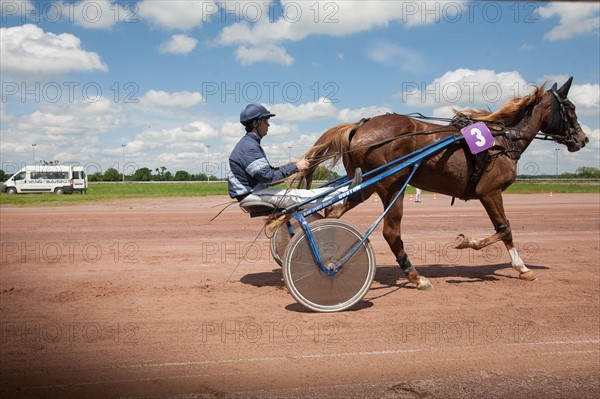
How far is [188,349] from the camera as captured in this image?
13.8ft

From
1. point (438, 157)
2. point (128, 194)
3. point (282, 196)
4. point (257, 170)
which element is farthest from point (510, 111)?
point (128, 194)

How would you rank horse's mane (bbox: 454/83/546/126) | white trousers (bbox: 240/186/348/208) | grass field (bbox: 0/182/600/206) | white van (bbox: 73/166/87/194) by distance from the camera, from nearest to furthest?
white trousers (bbox: 240/186/348/208) → horse's mane (bbox: 454/83/546/126) → grass field (bbox: 0/182/600/206) → white van (bbox: 73/166/87/194)

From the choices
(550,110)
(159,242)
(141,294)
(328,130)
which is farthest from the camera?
(159,242)

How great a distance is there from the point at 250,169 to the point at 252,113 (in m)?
0.70

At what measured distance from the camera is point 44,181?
37594 millimetres

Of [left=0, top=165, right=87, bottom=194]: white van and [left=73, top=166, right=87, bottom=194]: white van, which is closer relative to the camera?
[left=0, top=165, right=87, bottom=194]: white van

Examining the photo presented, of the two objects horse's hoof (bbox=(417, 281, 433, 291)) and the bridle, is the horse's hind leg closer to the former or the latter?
horse's hoof (bbox=(417, 281, 433, 291))

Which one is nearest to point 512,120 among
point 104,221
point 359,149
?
point 359,149

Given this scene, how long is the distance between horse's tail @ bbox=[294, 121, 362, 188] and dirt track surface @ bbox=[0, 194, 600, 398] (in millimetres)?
1432

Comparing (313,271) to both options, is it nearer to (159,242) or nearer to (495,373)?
(495,373)

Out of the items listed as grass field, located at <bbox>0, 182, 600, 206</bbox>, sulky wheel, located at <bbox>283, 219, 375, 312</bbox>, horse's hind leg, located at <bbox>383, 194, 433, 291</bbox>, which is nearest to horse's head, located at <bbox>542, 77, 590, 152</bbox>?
horse's hind leg, located at <bbox>383, 194, 433, 291</bbox>

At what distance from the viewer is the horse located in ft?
20.9

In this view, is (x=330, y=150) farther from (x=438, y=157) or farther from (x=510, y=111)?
(x=510, y=111)

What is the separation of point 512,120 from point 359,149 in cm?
250
